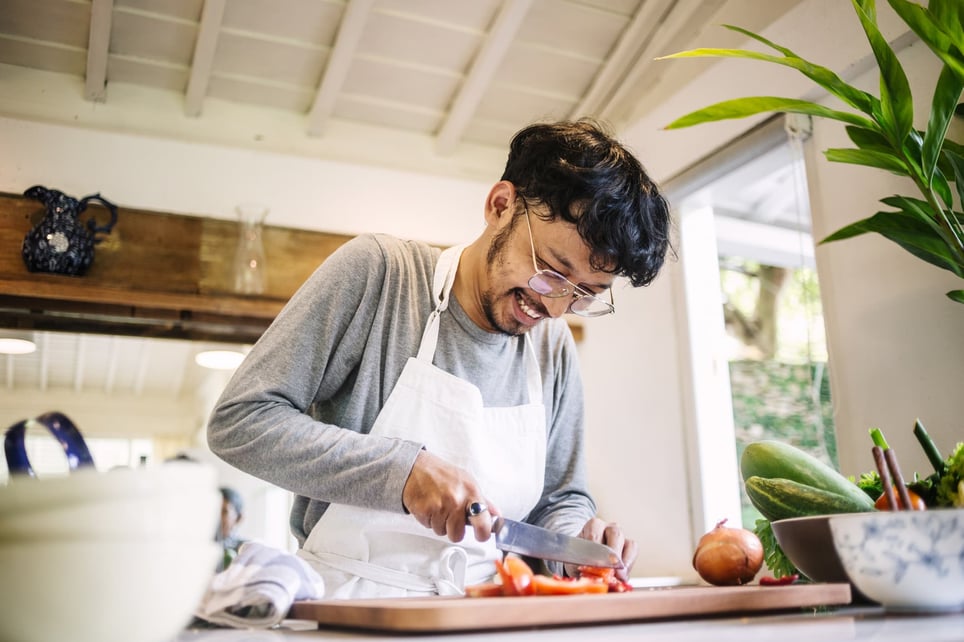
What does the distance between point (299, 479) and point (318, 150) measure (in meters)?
2.24

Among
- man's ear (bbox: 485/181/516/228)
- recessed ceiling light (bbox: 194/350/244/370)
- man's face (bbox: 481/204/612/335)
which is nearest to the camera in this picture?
man's face (bbox: 481/204/612/335)

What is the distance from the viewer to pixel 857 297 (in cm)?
217

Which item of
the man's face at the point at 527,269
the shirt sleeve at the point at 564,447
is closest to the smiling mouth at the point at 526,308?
the man's face at the point at 527,269

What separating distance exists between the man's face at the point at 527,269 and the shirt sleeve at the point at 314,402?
0.75ft

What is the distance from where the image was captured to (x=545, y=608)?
2.78 ft

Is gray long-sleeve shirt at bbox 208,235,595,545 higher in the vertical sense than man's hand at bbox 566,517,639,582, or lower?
higher

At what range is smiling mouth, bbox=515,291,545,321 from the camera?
166 cm

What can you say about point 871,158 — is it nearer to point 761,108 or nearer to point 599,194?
point 761,108

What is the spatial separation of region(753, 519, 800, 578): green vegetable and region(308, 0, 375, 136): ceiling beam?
205 centimetres

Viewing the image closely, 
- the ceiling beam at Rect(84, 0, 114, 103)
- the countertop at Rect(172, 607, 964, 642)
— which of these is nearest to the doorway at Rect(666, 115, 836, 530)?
the countertop at Rect(172, 607, 964, 642)

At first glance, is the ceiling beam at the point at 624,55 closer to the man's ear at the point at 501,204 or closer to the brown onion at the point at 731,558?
the man's ear at the point at 501,204

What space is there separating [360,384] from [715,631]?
3.13 ft

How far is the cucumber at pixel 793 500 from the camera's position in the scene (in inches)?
47.9

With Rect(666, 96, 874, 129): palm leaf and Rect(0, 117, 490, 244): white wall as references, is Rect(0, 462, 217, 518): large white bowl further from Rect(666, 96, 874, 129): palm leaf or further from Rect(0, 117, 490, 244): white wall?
Rect(0, 117, 490, 244): white wall
